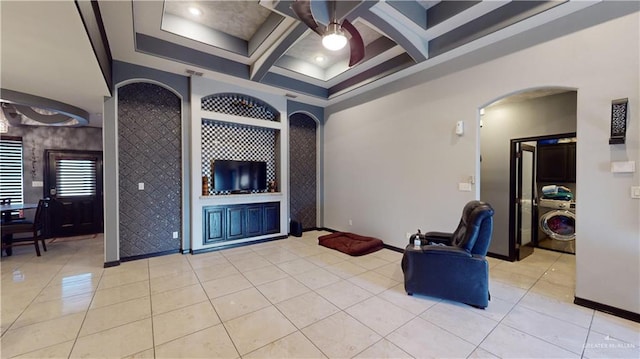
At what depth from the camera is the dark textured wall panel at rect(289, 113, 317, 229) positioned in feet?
19.6

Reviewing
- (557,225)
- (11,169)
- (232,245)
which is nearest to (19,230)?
(11,169)

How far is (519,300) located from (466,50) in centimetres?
328

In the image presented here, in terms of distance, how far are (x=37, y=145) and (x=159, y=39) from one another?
4723 millimetres

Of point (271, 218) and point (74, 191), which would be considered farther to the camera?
point (74, 191)

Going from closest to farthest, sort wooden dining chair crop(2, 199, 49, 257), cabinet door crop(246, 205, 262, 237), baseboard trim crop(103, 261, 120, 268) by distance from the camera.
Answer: baseboard trim crop(103, 261, 120, 268) → wooden dining chair crop(2, 199, 49, 257) → cabinet door crop(246, 205, 262, 237)

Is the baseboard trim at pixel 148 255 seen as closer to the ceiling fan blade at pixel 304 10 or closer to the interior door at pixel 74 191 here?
the interior door at pixel 74 191

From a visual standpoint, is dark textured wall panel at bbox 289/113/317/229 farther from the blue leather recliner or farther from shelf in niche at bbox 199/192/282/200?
the blue leather recliner

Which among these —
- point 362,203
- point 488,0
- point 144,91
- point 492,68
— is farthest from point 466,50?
point 144,91

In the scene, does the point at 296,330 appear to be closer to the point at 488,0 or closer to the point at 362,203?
the point at 362,203

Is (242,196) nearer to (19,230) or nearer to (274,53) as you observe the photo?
(274,53)

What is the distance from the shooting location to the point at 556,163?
4902mm

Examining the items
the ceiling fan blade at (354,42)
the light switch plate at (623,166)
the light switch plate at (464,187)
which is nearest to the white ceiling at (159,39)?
the ceiling fan blade at (354,42)

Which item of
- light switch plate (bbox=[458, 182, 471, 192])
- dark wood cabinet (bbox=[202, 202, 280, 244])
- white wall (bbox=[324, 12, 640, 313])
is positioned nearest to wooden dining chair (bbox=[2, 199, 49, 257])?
dark wood cabinet (bbox=[202, 202, 280, 244])

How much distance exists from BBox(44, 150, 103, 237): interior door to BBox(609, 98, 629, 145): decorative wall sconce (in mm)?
9214
